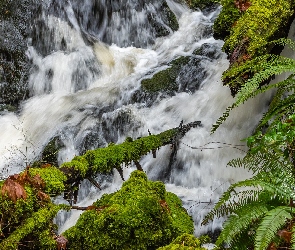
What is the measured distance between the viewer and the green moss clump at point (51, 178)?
3.31m

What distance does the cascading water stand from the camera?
6570mm

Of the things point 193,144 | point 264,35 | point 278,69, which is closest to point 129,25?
point 193,144

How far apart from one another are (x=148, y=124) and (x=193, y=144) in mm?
1171

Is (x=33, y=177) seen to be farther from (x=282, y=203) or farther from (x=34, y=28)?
(x=34, y=28)

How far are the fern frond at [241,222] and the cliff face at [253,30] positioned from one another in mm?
2445

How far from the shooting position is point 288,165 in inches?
97.2

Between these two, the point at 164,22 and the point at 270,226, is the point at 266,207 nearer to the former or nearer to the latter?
the point at 270,226

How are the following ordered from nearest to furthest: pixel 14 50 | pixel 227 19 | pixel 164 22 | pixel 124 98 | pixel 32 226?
pixel 32 226, pixel 227 19, pixel 124 98, pixel 14 50, pixel 164 22

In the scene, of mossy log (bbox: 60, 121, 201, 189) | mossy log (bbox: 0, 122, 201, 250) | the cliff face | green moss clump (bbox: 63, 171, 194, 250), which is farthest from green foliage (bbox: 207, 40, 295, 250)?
the cliff face

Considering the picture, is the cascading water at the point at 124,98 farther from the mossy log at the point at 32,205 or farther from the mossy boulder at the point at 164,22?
the mossy log at the point at 32,205

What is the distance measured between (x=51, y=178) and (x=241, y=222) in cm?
194

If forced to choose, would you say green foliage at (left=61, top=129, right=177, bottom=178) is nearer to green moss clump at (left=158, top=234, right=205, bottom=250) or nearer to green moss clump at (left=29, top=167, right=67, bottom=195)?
green moss clump at (left=29, top=167, right=67, bottom=195)

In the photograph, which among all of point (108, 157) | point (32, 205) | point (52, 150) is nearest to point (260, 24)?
point (108, 157)

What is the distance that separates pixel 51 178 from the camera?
3402 millimetres
